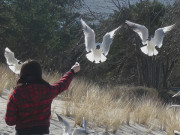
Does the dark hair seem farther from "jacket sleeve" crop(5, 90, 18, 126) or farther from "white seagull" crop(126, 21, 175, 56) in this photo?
"white seagull" crop(126, 21, 175, 56)

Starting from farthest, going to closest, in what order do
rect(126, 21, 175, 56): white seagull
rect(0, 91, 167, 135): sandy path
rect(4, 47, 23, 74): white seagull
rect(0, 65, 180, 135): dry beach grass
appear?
1. rect(4, 47, 23, 74): white seagull
2. rect(126, 21, 175, 56): white seagull
3. rect(0, 65, 180, 135): dry beach grass
4. rect(0, 91, 167, 135): sandy path

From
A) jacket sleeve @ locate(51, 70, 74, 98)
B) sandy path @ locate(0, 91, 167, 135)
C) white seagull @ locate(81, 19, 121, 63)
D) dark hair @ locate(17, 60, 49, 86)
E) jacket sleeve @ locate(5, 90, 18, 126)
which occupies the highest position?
white seagull @ locate(81, 19, 121, 63)

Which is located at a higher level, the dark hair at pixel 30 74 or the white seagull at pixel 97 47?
the white seagull at pixel 97 47

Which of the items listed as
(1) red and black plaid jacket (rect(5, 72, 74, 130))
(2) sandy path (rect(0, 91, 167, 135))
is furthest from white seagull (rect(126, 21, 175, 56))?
(1) red and black plaid jacket (rect(5, 72, 74, 130))

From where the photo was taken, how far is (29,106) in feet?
12.4

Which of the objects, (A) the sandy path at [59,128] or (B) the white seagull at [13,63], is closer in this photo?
(A) the sandy path at [59,128]

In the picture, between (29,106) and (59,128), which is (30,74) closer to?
(29,106)

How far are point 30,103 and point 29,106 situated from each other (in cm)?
3

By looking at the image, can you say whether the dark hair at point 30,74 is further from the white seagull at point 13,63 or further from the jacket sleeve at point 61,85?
the white seagull at point 13,63

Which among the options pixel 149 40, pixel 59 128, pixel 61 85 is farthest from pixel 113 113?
pixel 61 85

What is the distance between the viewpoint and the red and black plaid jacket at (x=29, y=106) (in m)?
3.76

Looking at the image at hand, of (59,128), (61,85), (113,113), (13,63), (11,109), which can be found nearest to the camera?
(11,109)

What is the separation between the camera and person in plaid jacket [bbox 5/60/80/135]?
376cm

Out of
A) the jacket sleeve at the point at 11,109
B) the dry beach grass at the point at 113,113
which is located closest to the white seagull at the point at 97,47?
the dry beach grass at the point at 113,113
